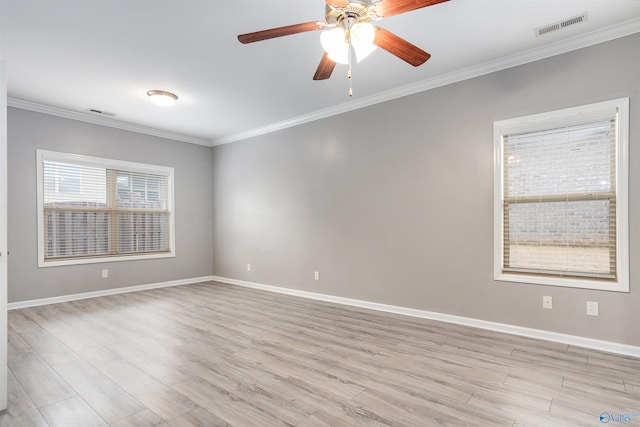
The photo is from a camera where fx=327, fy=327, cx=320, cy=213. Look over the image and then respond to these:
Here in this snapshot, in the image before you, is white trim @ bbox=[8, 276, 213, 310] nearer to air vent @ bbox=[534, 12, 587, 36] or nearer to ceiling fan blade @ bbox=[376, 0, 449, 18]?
ceiling fan blade @ bbox=[376, 0, 449, 18]

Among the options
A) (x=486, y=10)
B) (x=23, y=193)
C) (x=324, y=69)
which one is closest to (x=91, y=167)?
(x=23, y=193)

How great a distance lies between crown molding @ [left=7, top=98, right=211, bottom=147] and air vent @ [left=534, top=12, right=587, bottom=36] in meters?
5.56

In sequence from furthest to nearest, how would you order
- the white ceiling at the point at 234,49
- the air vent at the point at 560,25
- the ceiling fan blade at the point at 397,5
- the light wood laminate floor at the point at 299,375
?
the air vent at the point at 560,25
the white ceiling at the point at 234,49
the light wood laminate floor at the point at 299,375
the ceiling fan blade at the point at 397,5

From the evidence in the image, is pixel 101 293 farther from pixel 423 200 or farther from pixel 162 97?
pixel 423 200

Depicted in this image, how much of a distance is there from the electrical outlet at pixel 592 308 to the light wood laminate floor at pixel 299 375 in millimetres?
334

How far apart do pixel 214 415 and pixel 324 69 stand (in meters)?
2.45

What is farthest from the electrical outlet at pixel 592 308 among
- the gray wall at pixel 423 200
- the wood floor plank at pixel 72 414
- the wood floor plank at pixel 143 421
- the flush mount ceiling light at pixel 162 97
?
the flush mount ceiling light at pixel 162 97

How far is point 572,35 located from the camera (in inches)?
114

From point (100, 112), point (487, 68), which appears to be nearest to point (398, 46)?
point (487, 68)

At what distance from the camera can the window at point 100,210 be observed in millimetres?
4695

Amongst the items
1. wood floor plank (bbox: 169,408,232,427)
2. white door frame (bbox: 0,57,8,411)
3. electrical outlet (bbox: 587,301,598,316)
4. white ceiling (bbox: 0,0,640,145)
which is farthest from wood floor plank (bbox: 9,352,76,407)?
electrical outlet (bbox: 587,301,598,316)

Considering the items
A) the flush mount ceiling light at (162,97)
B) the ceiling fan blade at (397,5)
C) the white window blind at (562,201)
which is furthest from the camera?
the flush mount ceiling light at (162,97)

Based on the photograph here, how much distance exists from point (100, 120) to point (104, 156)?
554mm

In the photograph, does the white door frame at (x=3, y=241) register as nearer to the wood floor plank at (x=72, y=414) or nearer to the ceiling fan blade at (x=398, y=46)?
the wood floor plank at (x=72, y=414)
